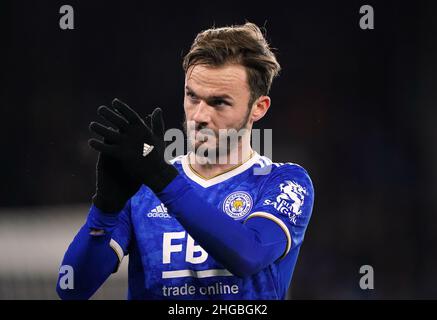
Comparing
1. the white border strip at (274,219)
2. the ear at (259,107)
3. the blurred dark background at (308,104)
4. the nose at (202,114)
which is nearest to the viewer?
the white border strip at (274,219)

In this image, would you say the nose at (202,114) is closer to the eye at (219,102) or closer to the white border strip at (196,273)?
the eye at (219,102)

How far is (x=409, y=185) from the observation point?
8.43 m

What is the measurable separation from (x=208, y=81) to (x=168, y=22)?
219 inches

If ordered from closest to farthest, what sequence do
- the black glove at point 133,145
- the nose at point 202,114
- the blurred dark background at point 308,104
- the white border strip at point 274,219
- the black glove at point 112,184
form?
the black glove at point 133,145 → the black glove at point 112,184 → the white border strip at point 274,219 → the nose at point 202,114 → the blurred dark background at point 308,104

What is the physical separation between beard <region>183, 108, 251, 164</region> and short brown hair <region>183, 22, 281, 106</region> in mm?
174

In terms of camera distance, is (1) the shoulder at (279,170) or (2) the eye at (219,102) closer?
(2) the eye at (219,102)

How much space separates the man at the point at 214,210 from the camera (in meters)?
3.07

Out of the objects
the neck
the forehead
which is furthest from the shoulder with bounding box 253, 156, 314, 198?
the forehead

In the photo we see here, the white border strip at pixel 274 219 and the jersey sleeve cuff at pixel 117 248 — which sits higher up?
the white border strip at pixel 274 219

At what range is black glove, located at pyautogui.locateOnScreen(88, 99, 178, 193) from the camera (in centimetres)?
275

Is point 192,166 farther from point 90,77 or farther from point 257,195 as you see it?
point 90,77

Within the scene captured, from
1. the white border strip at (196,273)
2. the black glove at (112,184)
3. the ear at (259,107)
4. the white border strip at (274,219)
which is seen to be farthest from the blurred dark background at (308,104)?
the black glove at (112,184)

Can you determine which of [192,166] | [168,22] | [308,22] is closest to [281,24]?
[308,22]

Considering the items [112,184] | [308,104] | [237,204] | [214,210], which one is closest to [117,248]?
[112,184]
